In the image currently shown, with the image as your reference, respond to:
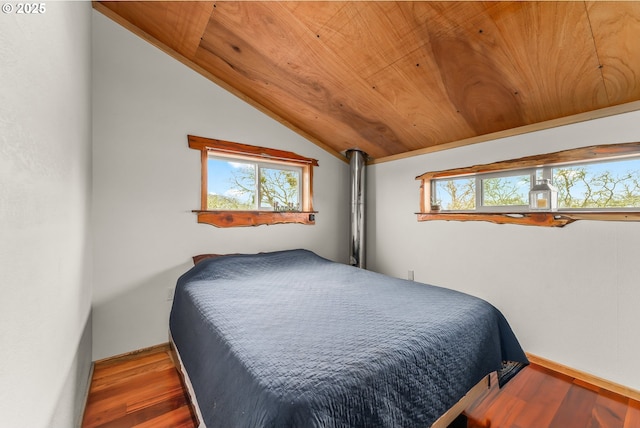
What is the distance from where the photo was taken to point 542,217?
6.91ft

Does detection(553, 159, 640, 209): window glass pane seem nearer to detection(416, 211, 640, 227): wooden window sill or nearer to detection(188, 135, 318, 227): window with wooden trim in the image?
detection(416, 211, 640, 227): wooden window sill

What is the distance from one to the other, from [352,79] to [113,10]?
2.02 metres

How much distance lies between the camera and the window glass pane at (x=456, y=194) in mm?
2717

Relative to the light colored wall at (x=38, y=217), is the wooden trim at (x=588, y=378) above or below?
below

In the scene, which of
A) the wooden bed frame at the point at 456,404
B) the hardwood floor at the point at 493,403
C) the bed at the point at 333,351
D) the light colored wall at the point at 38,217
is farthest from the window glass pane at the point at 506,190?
the light colored wall at the point at 38,217

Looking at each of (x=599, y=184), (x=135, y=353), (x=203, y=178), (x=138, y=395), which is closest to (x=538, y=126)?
(x=599, y=184)

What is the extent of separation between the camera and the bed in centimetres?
90

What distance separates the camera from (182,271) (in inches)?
95.0

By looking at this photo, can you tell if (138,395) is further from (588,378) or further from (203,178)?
(588,378)

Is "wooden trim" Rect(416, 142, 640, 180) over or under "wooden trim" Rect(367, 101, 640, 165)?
under

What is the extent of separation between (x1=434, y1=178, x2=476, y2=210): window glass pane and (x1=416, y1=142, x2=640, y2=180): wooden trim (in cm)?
16

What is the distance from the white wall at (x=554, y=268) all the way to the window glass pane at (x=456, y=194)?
218 millimetres

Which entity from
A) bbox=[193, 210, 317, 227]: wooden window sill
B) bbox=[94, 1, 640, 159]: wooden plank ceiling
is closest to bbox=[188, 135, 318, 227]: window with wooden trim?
bbox=[193, 210, 317, 227]: wooden window sill

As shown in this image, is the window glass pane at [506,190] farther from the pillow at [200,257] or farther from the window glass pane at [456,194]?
the pillow at [200,257]
